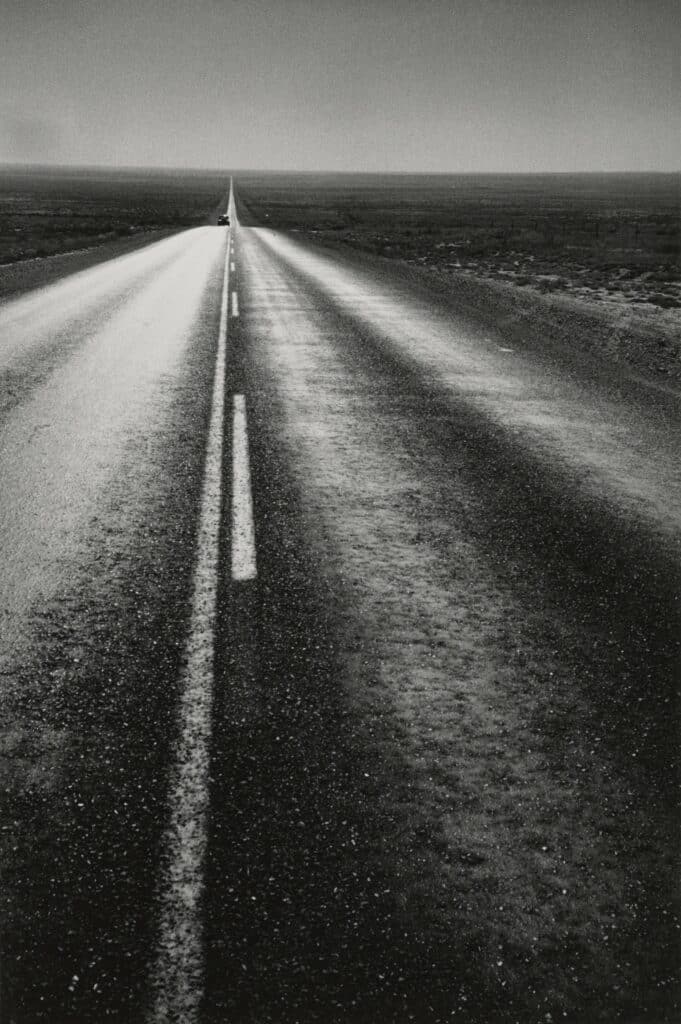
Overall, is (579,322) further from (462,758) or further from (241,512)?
(462,758)

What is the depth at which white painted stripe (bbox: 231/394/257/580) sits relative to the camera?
4277mm

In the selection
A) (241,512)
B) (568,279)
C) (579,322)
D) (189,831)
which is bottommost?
(189,831)

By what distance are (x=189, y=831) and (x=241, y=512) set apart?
9.01 feet

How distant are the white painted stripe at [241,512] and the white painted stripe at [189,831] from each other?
17 cm

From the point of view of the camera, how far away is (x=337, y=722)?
3.06 metres

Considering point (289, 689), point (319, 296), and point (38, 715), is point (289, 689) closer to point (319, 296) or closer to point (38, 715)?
point (38, 715)

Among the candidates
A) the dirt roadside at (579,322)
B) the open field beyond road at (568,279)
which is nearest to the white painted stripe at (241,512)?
the dirt roadside at (579,322)

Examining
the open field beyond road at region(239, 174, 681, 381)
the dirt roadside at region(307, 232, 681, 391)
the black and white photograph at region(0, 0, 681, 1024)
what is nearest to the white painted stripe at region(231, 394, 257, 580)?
the black and white photograph at region(0, 0, 681, 1024)

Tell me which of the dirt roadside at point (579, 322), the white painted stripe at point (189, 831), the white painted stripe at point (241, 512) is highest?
the dirt roadside at point (579, 322)

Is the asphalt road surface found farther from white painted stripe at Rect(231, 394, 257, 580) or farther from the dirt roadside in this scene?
the dirt roadside

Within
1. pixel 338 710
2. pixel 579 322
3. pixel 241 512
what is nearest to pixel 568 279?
pixel 579 322

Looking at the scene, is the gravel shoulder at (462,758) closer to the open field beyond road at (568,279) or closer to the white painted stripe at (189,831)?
the white painted stripe at (189,831)

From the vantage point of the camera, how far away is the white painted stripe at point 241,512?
428cm

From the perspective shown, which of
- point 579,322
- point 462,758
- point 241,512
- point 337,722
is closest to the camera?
point 462,758
